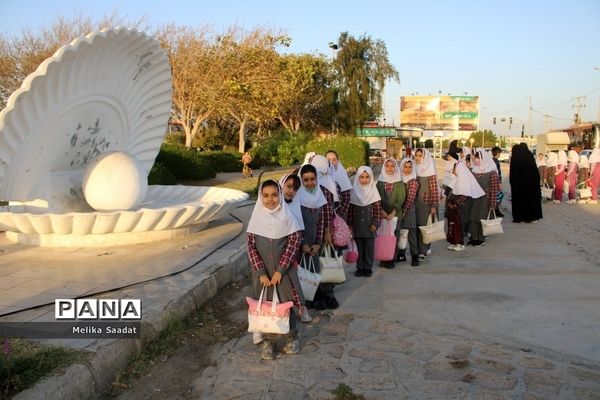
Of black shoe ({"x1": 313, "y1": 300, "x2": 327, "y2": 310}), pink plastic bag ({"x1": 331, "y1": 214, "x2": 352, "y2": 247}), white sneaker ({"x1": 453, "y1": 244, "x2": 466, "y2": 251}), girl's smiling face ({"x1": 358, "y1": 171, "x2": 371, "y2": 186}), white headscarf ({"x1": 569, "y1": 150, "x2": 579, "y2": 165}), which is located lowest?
black shoe ({"x1": 313, "y1": 300, "x2": 327, "y2": 310})

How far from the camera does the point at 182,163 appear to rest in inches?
785

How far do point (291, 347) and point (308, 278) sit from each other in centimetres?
77

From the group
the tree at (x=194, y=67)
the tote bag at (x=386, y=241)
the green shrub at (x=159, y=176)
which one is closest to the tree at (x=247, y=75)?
the tree at (x=194, y=67)

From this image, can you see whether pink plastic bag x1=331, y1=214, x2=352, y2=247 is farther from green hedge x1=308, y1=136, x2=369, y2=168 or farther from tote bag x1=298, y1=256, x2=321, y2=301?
green hedge x1=308, y1=136, x2=369, y2=168

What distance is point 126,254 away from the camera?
6656 millimetres

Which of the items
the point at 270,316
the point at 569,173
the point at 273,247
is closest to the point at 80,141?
the point at 273,247

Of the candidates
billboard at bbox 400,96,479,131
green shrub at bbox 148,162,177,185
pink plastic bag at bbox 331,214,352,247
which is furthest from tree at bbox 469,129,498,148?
pink plastic bag at bbox 331,214,352,247

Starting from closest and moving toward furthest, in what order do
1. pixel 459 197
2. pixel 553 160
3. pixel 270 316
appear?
pixel 270 316, pixel 459 197, pixel 553 160

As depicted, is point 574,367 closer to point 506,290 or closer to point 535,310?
point 535,310

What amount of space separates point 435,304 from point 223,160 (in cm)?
2258

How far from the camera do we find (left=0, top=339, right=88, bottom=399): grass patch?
120 inches

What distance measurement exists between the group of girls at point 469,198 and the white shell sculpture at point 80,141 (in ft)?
11.2

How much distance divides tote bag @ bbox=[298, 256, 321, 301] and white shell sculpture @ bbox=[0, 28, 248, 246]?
293 cm

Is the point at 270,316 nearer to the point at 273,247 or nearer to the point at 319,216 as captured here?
the point at 273,247
